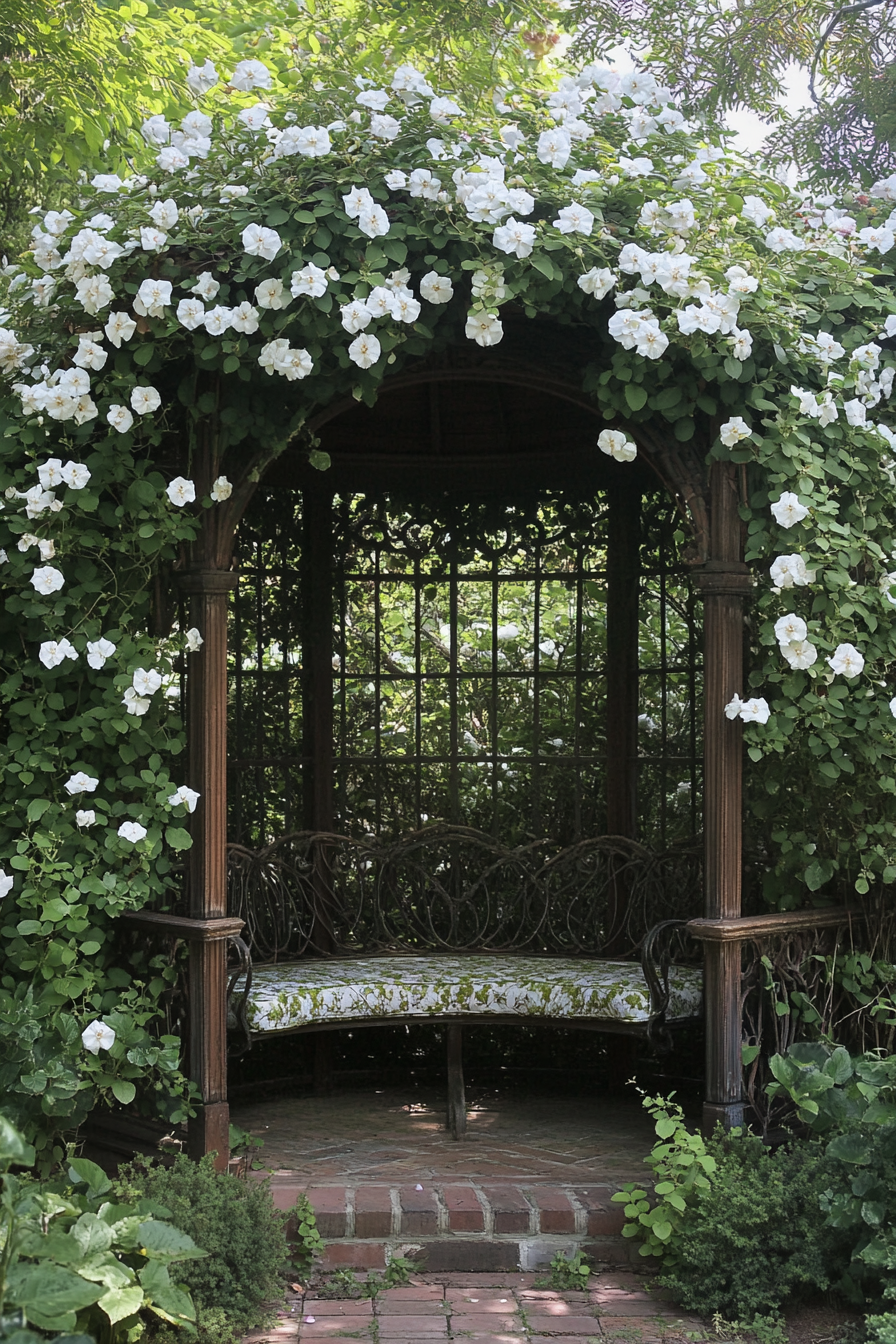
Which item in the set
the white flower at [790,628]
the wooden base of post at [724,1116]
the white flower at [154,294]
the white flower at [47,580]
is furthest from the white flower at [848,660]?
the white flower at [47,580]

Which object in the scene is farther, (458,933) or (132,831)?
(458,933)

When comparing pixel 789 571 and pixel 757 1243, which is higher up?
pixel 789 571

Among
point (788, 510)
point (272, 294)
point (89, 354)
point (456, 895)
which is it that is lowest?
point (456, 895)

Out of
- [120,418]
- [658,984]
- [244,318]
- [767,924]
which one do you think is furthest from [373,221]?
[658,984]

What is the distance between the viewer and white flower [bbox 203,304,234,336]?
3.78m

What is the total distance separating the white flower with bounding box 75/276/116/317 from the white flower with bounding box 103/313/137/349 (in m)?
0.06

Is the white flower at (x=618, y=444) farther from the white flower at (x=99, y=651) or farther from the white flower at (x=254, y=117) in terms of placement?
the white flower at (x=99, y=651)

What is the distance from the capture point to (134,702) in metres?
4.02

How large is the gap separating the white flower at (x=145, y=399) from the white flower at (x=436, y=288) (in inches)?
34.2

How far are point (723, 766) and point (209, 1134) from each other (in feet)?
6.50

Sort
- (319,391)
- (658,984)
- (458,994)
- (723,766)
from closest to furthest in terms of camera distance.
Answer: (319,391)
(723,766)
(658,984)
(458,994)

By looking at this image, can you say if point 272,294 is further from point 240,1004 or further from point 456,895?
point 456,895

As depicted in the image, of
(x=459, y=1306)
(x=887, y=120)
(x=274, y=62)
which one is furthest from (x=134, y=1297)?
(x=274, y=62)

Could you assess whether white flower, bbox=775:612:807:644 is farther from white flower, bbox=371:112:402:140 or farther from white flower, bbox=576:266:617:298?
white flower, bbox=371:112:402:140
